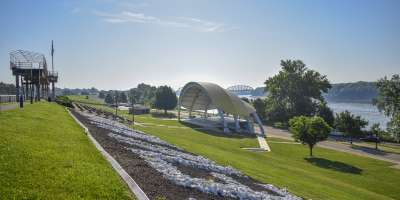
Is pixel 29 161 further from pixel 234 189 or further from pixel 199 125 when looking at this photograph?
pixel 199 125

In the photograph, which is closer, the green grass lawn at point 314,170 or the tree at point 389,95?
the green grass lawn at point 314,170

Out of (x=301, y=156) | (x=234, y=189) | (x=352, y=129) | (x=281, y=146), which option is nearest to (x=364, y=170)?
(x=301, y=156)

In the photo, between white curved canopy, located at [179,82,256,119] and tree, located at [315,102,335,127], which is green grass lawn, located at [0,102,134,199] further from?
tree, located at [315,102,335,127]

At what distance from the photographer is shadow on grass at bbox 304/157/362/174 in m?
43.7

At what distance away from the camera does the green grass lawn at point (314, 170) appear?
2706 centimetres

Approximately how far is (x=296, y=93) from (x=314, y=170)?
76610mm

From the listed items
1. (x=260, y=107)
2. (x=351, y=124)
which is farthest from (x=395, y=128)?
(x=260, y=107)

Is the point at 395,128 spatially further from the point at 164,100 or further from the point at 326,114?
the point at 164,100

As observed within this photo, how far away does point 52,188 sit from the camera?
10.5 m

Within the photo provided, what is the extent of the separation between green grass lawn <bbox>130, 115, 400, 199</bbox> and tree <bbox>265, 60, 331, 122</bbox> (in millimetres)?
53580

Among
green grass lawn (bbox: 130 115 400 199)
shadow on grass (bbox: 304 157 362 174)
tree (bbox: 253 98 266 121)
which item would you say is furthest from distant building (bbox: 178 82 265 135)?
tree (bbox: 253 98 266 121)

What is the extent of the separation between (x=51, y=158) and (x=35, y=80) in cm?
5555

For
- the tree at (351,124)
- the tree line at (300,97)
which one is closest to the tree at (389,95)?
the tree line at (300,97)

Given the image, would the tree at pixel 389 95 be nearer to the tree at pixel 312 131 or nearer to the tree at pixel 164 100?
A: the tree at pixel 312 131
